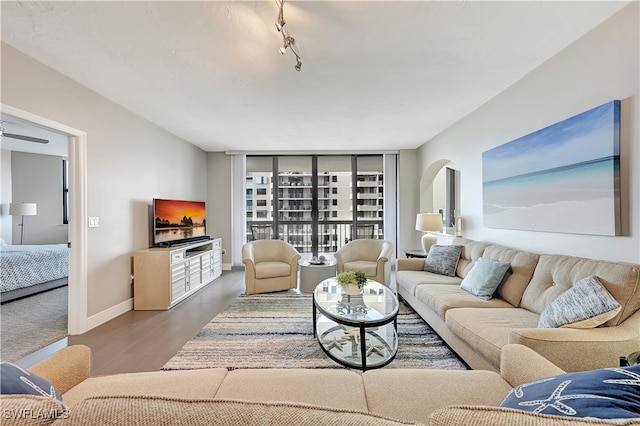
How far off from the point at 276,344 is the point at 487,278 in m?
2.05

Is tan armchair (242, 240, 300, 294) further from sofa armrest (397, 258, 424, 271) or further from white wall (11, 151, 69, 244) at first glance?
white wall (11, 151, 69, 244)

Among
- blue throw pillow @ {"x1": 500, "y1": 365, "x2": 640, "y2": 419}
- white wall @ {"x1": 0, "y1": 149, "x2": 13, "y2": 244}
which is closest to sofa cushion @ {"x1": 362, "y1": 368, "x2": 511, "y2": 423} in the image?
blue throw pillow @ {"x1": 500, "y1": 365, "x2": 640, "y2": 419}

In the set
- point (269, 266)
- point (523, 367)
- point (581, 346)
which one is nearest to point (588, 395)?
point (523, 367)

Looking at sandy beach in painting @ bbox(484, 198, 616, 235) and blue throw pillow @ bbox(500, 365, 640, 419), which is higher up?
sandy beach in painting @ bbox(484, 198, 616, 235)

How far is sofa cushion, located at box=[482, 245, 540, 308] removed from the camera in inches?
92.3

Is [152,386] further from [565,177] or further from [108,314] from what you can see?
[565,177]

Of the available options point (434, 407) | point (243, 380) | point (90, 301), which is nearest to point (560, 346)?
point (434, 407)

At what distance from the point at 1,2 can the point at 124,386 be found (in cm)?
238

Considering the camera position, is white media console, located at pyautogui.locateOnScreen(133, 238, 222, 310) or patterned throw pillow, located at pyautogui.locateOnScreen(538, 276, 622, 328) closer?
patterned throw pillow, located at pyautogui.locateOnScreen(538, 276, 622, 328)

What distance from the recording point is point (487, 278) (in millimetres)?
2518

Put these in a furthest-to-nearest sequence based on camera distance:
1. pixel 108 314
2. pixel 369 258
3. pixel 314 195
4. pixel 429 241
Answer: pixel 314 195 → pixel 429 241 → pixel 369 258 → pixel 108 314

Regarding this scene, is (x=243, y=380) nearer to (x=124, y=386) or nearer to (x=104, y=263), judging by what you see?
(x=124, y=386)

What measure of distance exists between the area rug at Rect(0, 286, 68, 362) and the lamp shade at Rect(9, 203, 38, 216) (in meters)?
2.44

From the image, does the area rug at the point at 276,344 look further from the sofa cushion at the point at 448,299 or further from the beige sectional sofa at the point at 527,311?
the sofa cushion at the point at 448,299
